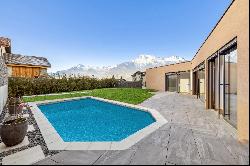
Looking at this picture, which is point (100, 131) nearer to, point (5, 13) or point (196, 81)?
point (196, 81)

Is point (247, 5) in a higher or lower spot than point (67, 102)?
higher

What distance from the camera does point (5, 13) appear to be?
19203mm

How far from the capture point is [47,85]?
64.1ft

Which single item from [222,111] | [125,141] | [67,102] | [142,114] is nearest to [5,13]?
[67,102]

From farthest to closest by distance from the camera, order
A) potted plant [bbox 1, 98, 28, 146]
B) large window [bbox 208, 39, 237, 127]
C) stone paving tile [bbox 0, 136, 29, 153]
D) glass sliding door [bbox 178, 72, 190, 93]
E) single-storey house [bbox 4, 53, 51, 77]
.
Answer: single-storey house [bbox 4, 53, 51, 77] < glass sliding door [bbox 178, 72, 190, 93] < large window [bbox 208, 39, 237, 127] < potted plant [bbox 1, 98, 28, 146] < stone paving tile [bbox 0, 136, 29, 153]

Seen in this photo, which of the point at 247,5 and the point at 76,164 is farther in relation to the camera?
the point at 247,5

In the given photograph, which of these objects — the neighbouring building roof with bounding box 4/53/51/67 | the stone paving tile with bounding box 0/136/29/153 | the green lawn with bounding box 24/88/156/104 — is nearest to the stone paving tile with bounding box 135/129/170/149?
the stone paving tile with bounding box 0/136/29/153

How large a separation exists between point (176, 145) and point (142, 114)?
209 inches

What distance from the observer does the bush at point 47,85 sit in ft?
55.2

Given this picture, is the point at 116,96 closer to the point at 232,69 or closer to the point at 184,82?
the point at 184,82

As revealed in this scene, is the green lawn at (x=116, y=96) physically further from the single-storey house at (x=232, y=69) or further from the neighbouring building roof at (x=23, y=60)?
the neighbouring building roof at (x=23, y=60)

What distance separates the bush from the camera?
55.2 ft

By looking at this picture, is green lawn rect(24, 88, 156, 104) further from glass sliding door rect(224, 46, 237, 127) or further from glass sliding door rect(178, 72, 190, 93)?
glass sliding door rect(224, 46, 237, 127)

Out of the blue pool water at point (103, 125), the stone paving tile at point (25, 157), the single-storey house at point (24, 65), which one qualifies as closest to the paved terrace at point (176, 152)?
the stone paving tile at point (25, 157)
